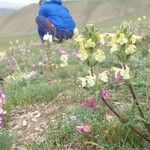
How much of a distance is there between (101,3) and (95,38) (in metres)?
190

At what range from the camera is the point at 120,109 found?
22.5ft

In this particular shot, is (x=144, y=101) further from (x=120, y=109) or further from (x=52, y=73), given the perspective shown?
(x=52, y=73)

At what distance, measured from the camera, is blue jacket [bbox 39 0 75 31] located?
18859 millimetres

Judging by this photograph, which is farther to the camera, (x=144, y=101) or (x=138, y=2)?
(x=138, y=2)

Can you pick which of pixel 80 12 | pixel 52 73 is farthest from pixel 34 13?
pixel 52 73

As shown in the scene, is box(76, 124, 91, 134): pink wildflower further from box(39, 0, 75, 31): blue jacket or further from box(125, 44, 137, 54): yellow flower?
box(39, 0, 75, 31): blue jacket

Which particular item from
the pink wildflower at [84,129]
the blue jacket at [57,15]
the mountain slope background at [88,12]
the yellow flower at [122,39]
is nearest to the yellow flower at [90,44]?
the yellow flower at [122,39]

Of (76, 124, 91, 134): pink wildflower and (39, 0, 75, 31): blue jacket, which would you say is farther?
(39, 0, 75, 31): blue jacket

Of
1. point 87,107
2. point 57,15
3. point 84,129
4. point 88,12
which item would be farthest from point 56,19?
point 88,12

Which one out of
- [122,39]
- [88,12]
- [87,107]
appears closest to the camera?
[122,39]

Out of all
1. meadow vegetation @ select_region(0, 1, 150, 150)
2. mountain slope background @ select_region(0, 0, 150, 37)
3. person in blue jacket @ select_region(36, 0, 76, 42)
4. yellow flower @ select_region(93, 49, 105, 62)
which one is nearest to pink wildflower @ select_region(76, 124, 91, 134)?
meadow vegetation @ select_region(0, 1, 150, 150)

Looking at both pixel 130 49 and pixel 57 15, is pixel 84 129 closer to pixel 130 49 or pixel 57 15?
pixel 130 49

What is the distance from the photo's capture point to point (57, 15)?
19.2 metres

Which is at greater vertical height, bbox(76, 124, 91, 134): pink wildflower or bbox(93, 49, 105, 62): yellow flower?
Answer: bbox(93, 49, 105, 62): yellow flower
